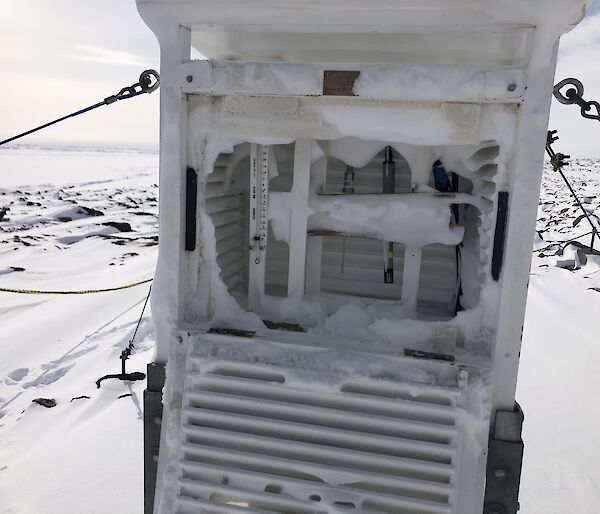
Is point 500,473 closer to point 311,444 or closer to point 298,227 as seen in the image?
point 311,444

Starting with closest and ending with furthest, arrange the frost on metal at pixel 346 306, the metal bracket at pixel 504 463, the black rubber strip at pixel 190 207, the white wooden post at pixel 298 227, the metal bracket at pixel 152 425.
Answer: the frost on metal at pixel 346 306 < the metal bracket at pixel 504 463 < the black rubber strip at pixel 190 207 < the metal bracket at pixel 152 425 < the white wooden post at pixel 298 227

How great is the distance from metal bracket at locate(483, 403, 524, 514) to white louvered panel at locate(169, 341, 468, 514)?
0.25 m

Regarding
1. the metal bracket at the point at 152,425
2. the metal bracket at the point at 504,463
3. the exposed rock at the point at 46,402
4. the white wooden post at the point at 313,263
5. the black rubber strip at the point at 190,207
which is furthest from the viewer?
the exposed rock at the point at 46,402

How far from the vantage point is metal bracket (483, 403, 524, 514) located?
2451 millimetres

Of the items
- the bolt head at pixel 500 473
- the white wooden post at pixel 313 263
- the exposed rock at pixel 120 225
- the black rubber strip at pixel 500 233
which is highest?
the black rubber strip at pixel 500 233

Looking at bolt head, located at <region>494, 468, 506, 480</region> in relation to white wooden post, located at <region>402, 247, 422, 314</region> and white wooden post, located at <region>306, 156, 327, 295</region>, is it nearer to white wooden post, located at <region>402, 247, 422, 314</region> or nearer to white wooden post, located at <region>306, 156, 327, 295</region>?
white wooden post, located at <region>402, 247, 422, 314</region>

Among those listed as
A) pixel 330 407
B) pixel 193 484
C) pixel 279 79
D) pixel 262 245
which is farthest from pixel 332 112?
pixel 193 484

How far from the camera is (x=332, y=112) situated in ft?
7.96

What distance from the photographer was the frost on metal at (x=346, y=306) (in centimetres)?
227

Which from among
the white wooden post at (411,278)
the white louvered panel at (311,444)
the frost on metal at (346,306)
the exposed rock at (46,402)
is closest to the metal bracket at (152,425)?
the frost on metal at (346,306)

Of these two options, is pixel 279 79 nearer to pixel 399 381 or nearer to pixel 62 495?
pixel 399 381

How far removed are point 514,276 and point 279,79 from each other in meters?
1.35

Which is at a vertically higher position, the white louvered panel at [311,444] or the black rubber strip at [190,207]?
the black rubber strip at [190,207]

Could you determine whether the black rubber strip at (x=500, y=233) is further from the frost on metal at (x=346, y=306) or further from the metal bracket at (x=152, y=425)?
the metal bracket at (x=152, y=425)
